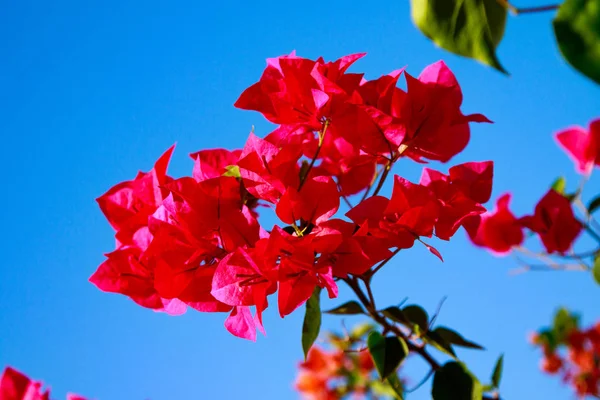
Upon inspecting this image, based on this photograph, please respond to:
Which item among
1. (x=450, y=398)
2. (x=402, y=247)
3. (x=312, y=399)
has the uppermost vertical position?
(x=402, y=247)

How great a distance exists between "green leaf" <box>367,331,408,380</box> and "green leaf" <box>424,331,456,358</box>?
0.06 m

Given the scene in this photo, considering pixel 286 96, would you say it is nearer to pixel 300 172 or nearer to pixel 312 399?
pixel 300 172

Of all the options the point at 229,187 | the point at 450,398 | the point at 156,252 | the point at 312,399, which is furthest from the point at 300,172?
the point at 312,399

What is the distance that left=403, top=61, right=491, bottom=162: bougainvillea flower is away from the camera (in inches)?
29.9

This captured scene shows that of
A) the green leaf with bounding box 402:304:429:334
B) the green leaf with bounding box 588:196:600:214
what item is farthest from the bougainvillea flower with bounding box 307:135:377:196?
the green leaf with bounding box 588:196:600:214

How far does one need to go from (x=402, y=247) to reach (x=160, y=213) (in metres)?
0.30

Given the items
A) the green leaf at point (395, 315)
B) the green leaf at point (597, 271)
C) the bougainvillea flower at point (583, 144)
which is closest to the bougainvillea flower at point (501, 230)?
the bougainvillea flower at point (583, 144)

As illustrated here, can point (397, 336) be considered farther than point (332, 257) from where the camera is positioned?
Yes

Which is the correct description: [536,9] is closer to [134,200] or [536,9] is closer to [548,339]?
[134,200]

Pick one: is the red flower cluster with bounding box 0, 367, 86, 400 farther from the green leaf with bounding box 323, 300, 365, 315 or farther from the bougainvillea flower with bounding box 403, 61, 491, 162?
the bougainvillea flower with bounding box 403, 61, 491, 162

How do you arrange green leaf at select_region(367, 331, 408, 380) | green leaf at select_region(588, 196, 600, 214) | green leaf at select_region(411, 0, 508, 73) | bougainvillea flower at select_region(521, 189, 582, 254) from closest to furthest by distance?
green leaf at select_region(411, 0, 508, 73), green leaf at select_region(367, 331, 408, 380), bougainvillea flower at select_region(521, 189, 582, 254), green leaf at select_region(588, 196, 600, 214)

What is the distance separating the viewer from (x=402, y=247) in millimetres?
705

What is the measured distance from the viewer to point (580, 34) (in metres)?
0.41

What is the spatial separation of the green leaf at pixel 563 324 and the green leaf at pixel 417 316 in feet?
9.62
